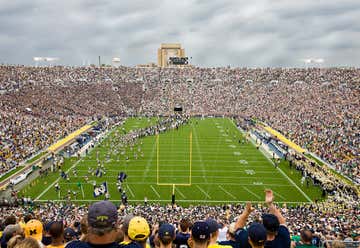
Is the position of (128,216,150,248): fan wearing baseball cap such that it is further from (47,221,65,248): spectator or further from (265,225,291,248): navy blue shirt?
(265,225,291,248): navy blue shirt

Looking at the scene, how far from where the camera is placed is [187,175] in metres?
24.7

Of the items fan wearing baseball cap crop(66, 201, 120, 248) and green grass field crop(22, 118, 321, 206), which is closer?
fan wearing baseball cap crop(66, 201, 120, 248)

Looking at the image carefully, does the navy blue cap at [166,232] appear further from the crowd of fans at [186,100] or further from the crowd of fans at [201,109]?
the crowd of fans at [186,100]

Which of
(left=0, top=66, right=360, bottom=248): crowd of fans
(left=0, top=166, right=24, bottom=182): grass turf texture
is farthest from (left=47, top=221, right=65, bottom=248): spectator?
(left=0, top=166, right=24, bottom=182): grass turf texture

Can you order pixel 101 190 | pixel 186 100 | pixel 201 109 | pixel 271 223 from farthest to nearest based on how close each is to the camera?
1. pixel 186 100
2. pixel 201 109
3. pixel 101 190
4. pixel 271 223

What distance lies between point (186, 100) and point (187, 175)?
39.0 m

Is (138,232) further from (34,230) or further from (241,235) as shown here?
(34,230)

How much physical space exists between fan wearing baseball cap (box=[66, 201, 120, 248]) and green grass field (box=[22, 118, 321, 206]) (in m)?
17.3

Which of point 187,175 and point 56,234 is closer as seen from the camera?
point 56,234

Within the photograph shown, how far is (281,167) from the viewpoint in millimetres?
26672

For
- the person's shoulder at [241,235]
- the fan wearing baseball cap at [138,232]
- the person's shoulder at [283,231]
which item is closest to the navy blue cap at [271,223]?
the person's shoulder at [283,231]

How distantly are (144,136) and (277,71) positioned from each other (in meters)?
43.0

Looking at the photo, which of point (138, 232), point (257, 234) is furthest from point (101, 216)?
point (257, 234)

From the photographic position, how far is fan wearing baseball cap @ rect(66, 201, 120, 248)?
2494mm
